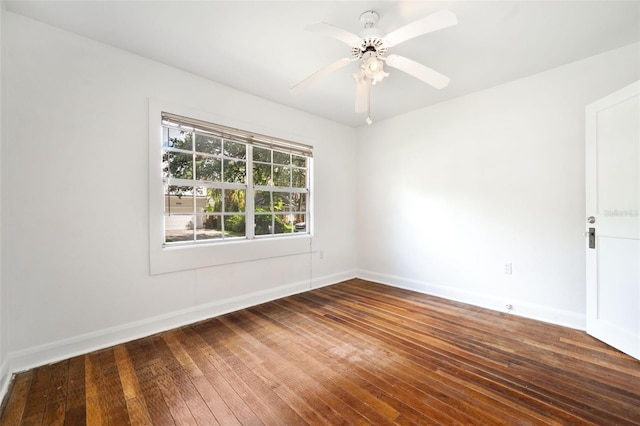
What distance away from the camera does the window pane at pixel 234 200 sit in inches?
124

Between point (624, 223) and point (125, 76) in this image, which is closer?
point (624, 223)

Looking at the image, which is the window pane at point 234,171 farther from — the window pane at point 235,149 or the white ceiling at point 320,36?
the white ceiling at point 320,36

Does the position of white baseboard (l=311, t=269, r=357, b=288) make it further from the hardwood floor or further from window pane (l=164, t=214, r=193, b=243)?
window pane (l=164, t=214, r=193, b=243)

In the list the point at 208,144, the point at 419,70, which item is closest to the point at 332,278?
the point at 208,144

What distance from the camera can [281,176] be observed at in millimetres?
3713

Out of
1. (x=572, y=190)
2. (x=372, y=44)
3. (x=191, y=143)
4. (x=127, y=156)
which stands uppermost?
(x=372, y=44)

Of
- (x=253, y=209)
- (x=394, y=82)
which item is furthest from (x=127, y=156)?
(x=394, y=82)

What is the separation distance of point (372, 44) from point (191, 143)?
204 cm

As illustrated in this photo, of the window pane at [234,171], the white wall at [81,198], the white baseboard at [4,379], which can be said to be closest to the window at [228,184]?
the window pane at [234,171]

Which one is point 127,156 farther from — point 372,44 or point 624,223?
point 624,223

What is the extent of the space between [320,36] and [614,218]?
2856mm

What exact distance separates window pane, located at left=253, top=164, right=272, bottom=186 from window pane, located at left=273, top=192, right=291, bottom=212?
0.72ft

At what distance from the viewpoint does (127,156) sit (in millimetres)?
2398

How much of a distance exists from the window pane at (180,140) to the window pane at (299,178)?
4.81 feet
